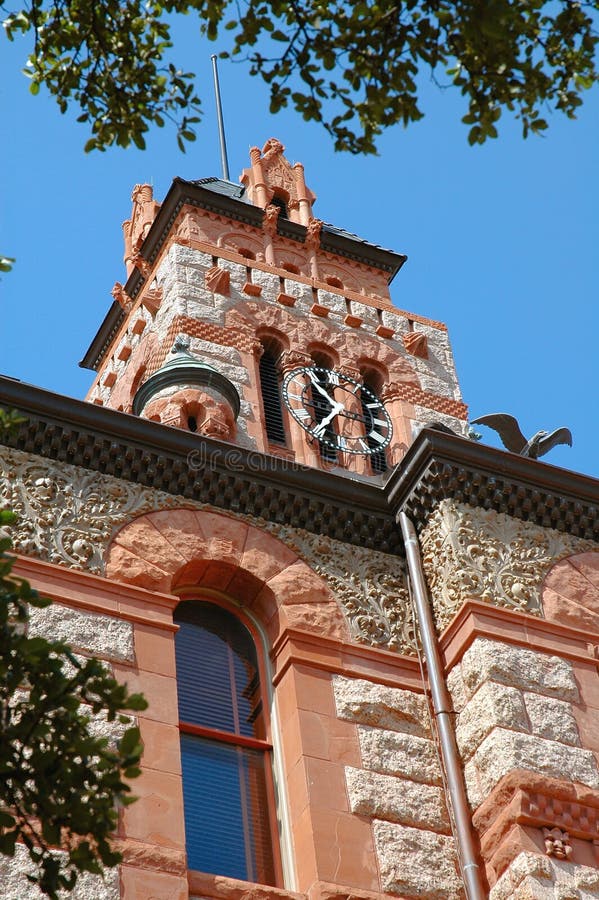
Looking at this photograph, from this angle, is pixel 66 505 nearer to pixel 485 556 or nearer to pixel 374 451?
pixel 485 556

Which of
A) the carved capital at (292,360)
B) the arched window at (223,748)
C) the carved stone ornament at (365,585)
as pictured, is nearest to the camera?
the arched window at (223,748)

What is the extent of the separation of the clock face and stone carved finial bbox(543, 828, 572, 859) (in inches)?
454

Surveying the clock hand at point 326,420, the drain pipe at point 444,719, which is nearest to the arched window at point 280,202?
the clock hand at point 326,420

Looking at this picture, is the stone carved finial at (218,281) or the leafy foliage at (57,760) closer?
the leafy foliage at (57,760)

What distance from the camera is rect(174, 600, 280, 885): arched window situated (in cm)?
1656

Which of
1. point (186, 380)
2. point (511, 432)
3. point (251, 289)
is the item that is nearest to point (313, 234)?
point (251, 289)

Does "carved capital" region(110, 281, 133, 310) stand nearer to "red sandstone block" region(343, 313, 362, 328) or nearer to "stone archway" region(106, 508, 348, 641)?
"red sandstone block" region(343, 313, 362, 328)

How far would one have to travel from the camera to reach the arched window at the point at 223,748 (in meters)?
16.6

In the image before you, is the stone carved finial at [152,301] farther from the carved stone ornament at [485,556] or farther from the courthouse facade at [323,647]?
the carved stone ornament at [485,556]

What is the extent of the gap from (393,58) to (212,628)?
27.6 feet

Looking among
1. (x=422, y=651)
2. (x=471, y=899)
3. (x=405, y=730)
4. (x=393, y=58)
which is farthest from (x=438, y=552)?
(x=393, y=58)

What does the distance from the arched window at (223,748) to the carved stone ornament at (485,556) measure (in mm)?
2237

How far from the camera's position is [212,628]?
18828mm

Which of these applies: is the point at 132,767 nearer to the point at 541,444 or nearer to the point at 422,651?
the point at 422,651
